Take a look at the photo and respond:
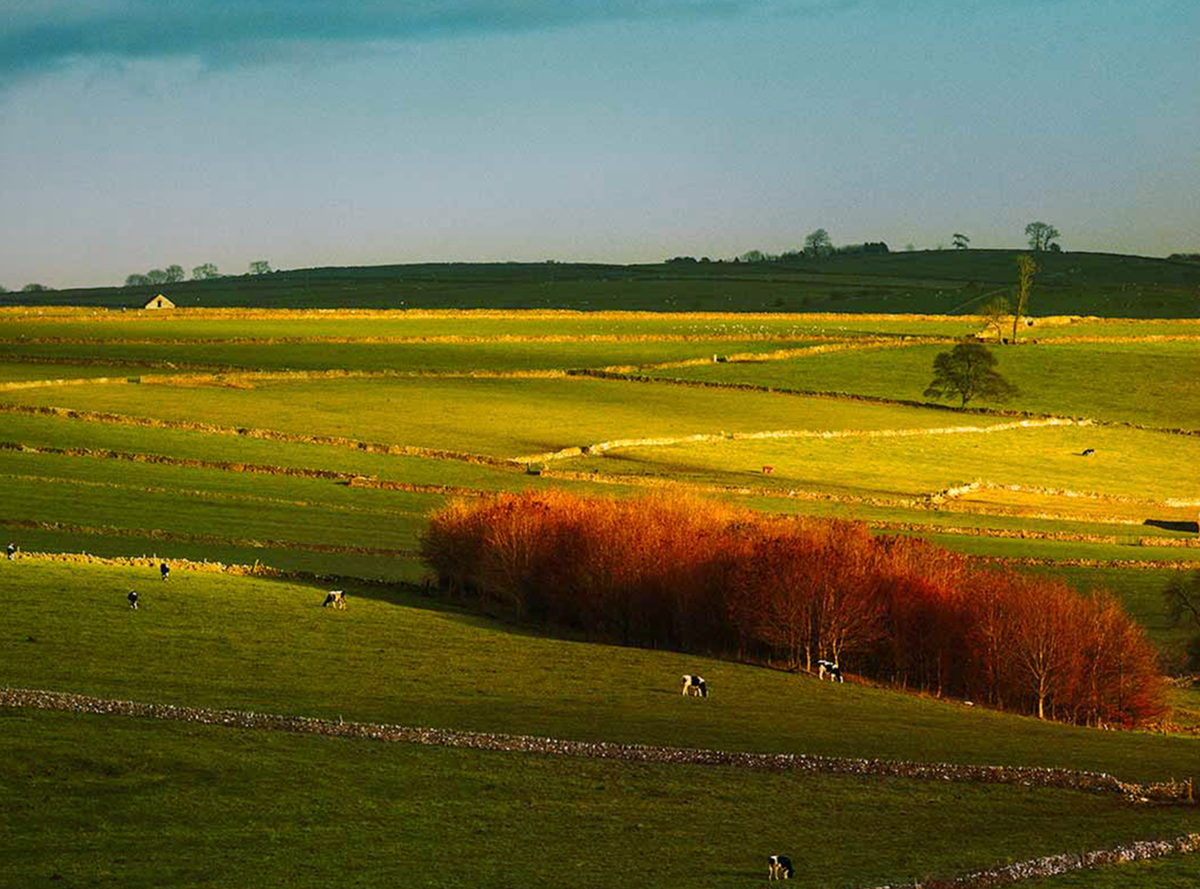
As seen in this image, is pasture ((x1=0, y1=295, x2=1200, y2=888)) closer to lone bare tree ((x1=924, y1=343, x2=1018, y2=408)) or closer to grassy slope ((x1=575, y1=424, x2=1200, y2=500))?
grassy slope ((x1=575, y1=424, x2=1200, y2=500))

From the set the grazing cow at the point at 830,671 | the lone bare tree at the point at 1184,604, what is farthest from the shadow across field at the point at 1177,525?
the grazing cow at the point at 830,671

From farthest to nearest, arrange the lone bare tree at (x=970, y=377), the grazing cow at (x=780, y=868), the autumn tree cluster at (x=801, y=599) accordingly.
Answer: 1. the lone bare tree at (x=970, y=377)
2. the autumn tree cluster at (x=801, y=599)
3. the grazing cow at (x=780, y=868)

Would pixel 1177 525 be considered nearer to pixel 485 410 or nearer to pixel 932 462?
pixel 932 462

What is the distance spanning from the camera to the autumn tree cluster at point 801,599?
176ft

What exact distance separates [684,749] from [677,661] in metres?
16.4

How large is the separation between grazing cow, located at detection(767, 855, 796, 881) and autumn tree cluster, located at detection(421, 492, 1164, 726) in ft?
95.2

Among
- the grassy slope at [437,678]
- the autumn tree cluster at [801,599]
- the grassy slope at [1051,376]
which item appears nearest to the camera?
the grassy slope at [437,678]

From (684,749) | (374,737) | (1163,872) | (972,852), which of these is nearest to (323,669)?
(374,737)

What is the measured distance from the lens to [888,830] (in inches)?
1171

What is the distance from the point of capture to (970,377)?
14162 centimetres

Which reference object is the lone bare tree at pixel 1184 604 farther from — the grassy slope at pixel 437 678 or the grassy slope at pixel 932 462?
the grassy slope at pixel 932 462

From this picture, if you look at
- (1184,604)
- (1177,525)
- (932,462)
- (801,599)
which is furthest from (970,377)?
(801,599)

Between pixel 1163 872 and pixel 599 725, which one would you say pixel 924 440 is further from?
pixel 1163 872

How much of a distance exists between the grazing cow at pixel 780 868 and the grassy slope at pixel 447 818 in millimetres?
295
